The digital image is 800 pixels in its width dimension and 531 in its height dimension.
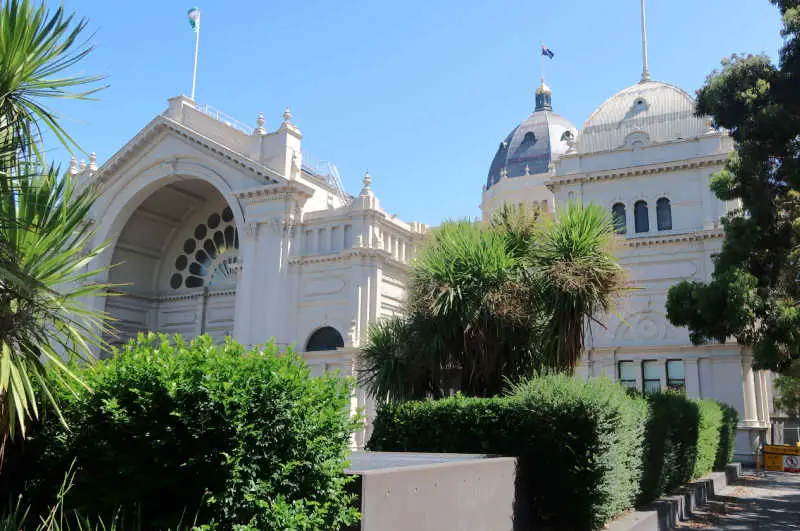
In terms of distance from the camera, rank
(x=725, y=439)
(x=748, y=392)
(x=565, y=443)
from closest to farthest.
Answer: (x=565, y=443), (x=725, y=439), (x=748, y=392)

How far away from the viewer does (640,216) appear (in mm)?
34719

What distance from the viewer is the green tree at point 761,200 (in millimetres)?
17094

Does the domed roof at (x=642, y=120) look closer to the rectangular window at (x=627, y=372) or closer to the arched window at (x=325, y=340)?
the rectangular window at (x=627, y=372)

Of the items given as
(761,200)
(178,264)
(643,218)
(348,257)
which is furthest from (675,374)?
(178,264)

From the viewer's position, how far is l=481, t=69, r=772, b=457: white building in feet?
104

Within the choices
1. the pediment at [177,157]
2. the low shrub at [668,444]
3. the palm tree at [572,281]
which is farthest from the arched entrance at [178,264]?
the low shrub at [668,444]

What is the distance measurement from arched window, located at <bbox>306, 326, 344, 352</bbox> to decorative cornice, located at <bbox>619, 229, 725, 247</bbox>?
48.0ft

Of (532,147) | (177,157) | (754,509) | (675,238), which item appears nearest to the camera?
(754,509)

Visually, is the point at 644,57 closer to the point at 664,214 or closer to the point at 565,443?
the point at 664,214

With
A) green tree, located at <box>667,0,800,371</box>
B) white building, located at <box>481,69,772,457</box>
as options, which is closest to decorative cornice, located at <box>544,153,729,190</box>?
white building, located at <box>481,69,772,457</box>

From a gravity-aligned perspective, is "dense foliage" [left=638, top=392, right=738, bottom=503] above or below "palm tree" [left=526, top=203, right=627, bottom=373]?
below

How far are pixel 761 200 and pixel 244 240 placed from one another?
1030 inches

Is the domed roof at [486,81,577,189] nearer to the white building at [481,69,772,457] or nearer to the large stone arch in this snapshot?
the white building at [481,69,772,457]

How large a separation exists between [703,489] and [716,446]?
4.36 m
